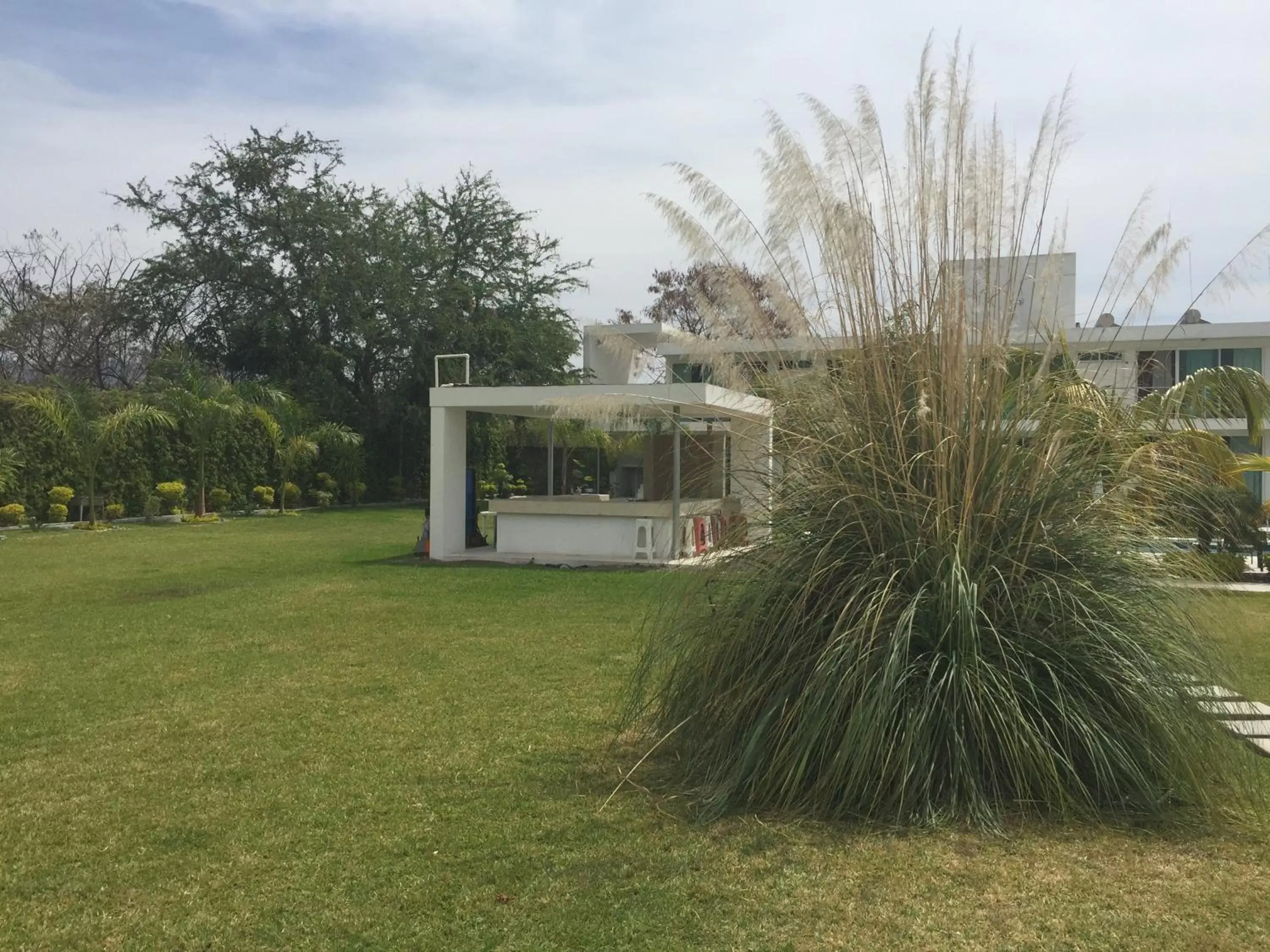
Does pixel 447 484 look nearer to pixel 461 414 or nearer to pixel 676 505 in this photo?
pixel 461 414

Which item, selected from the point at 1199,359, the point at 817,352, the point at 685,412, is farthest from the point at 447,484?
the point at 1199,359

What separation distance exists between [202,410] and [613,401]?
1890 cm

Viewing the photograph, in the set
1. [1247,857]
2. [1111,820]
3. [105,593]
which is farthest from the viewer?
[105,593]

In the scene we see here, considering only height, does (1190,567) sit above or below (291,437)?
below

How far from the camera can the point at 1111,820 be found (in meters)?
4.05

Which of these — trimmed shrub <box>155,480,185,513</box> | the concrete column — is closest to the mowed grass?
the concrete column

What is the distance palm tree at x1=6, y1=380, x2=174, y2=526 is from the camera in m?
19.4

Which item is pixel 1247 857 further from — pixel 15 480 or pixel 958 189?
pixel 15 480

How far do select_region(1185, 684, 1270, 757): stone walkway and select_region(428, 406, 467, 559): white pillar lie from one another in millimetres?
11054

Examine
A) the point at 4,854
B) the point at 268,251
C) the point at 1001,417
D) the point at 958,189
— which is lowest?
the point at 4,854

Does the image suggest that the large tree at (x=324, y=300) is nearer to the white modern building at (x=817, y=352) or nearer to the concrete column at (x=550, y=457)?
the concrete column at (x=550, y=457)

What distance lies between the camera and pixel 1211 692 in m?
4.12

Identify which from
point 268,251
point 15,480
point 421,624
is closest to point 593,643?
point 421,624

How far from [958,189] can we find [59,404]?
62.3ft
